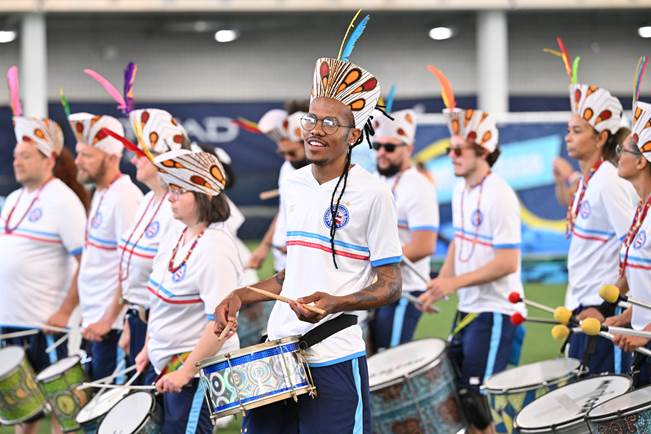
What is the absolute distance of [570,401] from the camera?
16.7 ft

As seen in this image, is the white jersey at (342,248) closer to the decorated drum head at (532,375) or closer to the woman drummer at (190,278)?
the woman drummer at (190,278)

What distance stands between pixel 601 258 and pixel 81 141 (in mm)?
3113

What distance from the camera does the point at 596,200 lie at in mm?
6137

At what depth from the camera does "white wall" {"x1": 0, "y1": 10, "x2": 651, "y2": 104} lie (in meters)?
23.1

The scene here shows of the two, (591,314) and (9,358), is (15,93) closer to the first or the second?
(9,358)

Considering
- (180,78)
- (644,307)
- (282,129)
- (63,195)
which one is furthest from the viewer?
(180,78)

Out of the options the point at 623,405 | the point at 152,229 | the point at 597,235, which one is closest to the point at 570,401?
the point at 623,405

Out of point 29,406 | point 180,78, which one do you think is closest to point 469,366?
point 29,406

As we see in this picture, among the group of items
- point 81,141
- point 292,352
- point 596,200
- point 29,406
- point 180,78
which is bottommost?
point 29,406

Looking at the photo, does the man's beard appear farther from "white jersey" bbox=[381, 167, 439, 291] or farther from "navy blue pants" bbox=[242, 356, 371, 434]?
"navy blue pants" bbox=[242, 356, 371, 434]

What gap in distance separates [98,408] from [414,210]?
8.74 ft

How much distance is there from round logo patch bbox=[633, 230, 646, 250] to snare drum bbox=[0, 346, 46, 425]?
344cm

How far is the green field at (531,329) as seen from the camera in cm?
1001

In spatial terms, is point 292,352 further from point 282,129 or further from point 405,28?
point 405,28
